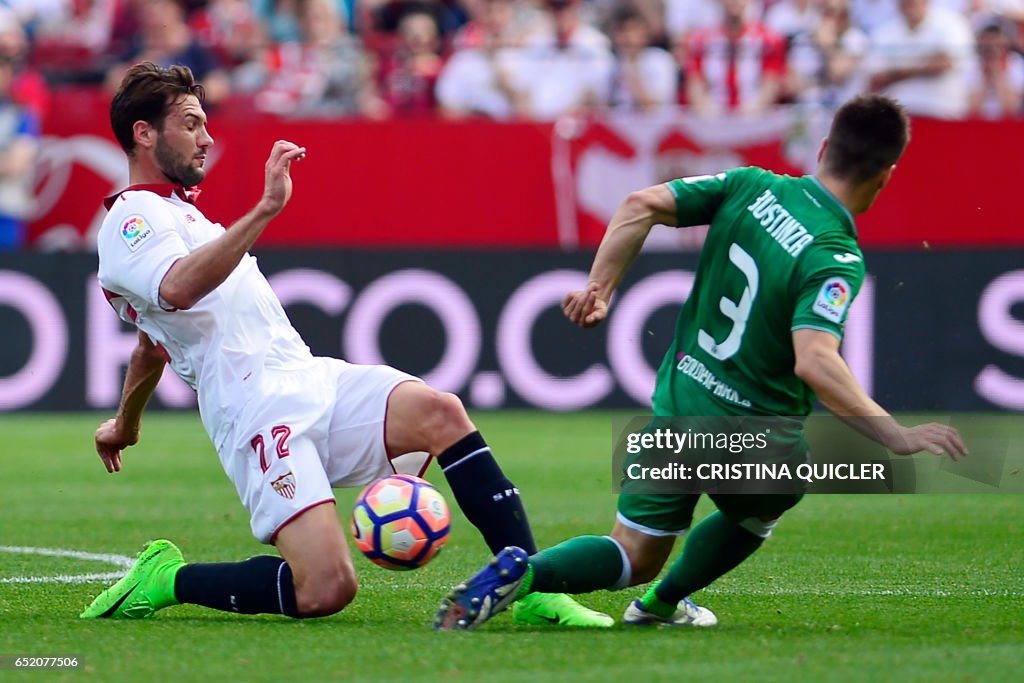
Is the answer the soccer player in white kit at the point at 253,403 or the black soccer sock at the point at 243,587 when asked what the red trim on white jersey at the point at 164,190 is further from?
the black soccer sock at the point at 243,587

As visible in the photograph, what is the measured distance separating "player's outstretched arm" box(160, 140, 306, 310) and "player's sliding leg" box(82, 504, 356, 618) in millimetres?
861

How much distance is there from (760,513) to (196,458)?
6.67 metres

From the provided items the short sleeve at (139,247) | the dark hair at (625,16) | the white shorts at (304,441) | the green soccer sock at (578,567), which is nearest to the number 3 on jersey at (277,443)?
the white shorts at (304,441)

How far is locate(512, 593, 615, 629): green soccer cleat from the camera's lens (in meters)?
5.57

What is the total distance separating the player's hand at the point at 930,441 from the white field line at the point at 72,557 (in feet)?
11.3

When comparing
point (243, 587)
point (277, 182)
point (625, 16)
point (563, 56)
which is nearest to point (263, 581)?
point (243, 587)

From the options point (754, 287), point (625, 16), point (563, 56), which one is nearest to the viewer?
point (754, 287)

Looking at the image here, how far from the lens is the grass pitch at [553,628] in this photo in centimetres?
473

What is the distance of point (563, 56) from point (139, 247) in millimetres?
9700

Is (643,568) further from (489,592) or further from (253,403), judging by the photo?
(253,403)

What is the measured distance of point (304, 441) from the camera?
576 cm

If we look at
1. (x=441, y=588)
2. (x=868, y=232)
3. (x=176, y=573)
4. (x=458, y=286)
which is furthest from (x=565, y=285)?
(x=176, y=573)

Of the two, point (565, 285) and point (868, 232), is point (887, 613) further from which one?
point (868, 232)

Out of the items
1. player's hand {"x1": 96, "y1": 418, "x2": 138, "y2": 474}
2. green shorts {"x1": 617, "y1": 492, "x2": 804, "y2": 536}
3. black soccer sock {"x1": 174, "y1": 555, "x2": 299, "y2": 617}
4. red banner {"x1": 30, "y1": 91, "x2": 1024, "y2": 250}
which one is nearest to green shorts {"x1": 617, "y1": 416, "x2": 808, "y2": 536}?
green shorts {"x1": 617, "y1": 492, "x2": 804, "y2": 536}
